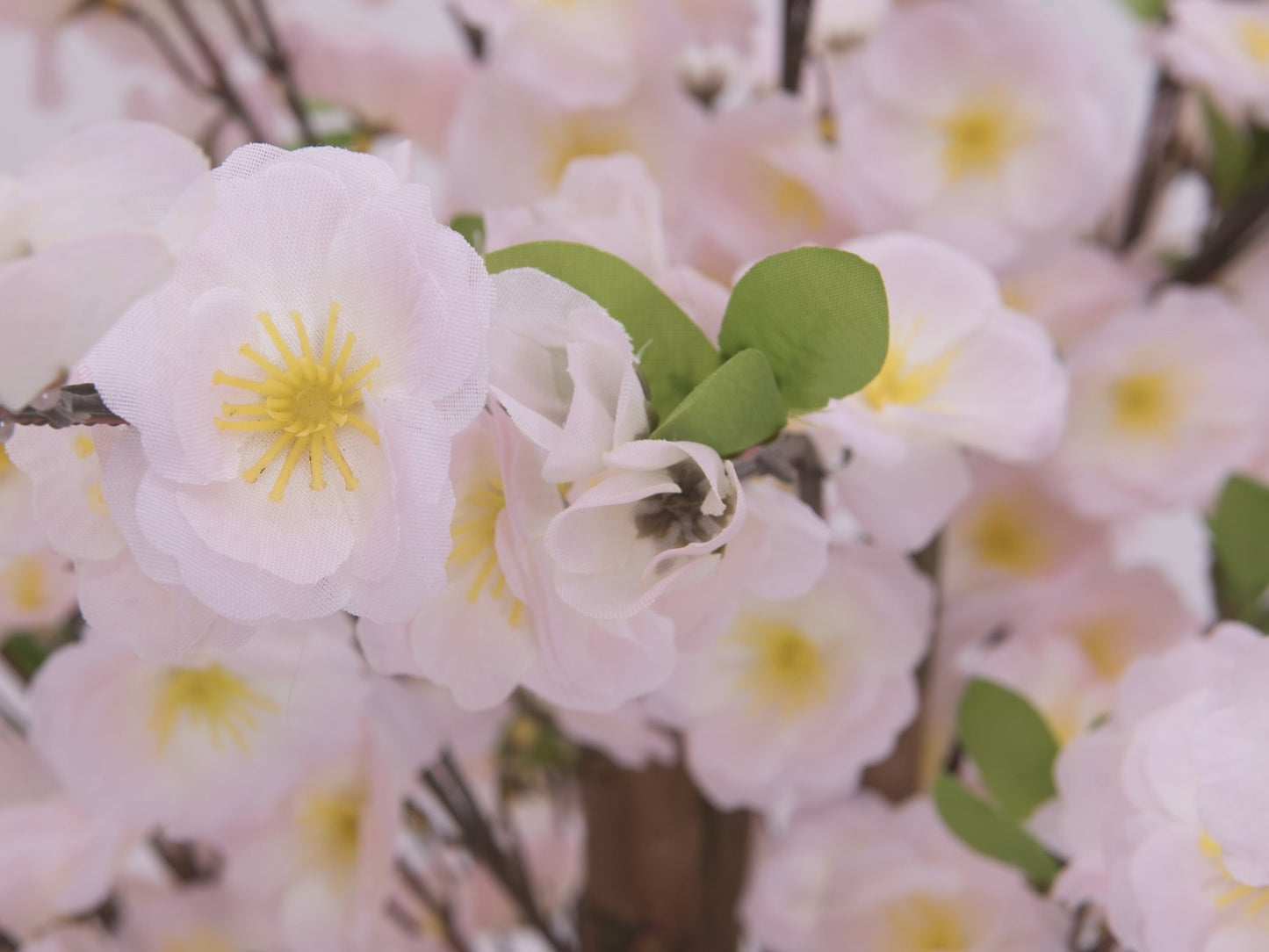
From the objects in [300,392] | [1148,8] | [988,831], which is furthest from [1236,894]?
[1148,8]

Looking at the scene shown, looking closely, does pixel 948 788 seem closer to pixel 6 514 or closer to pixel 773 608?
pixel 773 608

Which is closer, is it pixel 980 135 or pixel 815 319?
pixel 815 319

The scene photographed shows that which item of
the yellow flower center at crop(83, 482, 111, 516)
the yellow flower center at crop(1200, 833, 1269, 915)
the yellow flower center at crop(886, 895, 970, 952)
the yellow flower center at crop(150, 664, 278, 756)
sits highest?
the yellow flower center at crop(83, 482, 111, 516)

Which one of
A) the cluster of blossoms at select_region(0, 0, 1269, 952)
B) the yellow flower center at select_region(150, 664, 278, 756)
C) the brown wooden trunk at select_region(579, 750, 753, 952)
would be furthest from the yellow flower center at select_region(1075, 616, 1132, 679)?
the yellow flower center at select_region(150, 664, 278, 756)

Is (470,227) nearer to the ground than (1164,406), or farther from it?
farther from it

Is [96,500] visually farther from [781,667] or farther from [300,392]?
[781,667]

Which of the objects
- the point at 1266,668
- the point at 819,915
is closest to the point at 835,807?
the point at 819,915

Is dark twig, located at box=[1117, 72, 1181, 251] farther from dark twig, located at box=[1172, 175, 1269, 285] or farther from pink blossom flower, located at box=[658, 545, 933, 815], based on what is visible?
pink blossom flower, located at box=[658, 545, 933, 815]
